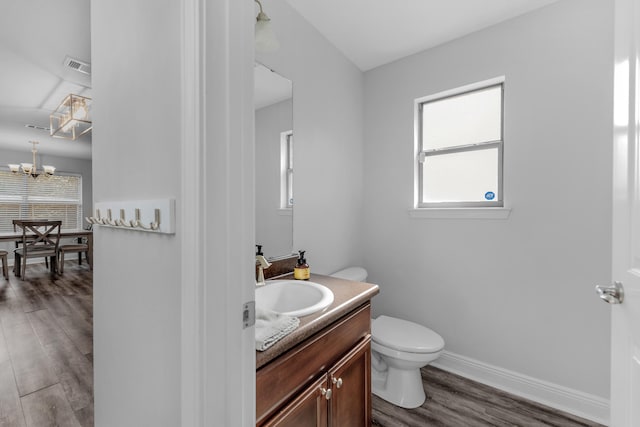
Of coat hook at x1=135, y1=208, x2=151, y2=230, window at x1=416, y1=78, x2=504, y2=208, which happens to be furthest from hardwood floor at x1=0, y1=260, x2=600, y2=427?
coat hook at x1=135, y1=208, x2=151, y2=230

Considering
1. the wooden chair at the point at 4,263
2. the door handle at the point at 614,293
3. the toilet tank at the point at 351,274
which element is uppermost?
the door handle at the point at 614,293

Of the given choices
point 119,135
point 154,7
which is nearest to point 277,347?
point 119,135

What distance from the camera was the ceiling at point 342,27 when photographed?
1732 millimetres

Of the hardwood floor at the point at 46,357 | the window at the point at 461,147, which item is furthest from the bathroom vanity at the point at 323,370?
the hardwood floor at the point at 46,357

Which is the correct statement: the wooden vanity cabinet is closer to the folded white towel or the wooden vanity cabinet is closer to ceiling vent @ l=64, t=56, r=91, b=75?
the folded white towel

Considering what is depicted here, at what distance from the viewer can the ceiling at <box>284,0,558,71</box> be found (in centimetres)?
172

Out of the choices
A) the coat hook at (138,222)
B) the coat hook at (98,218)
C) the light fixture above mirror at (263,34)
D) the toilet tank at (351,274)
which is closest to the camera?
the coat hook at (138,222)

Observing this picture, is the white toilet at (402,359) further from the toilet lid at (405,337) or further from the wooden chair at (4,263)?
the wooden chair at (4,263)

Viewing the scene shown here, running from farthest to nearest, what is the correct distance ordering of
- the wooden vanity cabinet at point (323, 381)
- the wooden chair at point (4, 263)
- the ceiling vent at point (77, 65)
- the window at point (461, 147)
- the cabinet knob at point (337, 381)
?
the wooden chair at point (4, 263) → the ceiling vent at point (77, 65) → the window at point (461, 147) → the cabinet knob at point (337, 381) → the wooden vanity cabinet at point (323, 381)

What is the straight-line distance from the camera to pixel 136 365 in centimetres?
80

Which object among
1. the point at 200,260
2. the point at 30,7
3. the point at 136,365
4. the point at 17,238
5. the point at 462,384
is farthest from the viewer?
the point at 17,238

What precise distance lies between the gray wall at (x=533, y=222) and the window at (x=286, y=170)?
0.99 metres

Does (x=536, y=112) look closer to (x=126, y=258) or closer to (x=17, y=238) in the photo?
(x=126, y=258)

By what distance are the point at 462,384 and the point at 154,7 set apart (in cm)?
250
